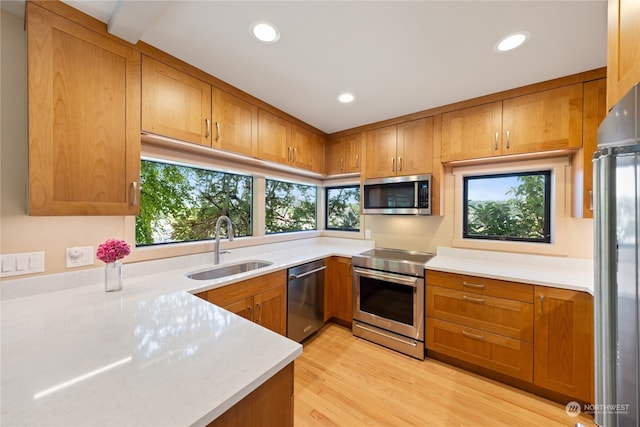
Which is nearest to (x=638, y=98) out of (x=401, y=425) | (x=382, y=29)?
(x=382, y=29)

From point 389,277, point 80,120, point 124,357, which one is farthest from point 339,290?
point 80,120

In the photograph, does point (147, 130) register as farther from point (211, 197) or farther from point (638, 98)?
point (638, 98)

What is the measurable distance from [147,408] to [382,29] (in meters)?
1.92

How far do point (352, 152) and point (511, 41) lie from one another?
1.77 m

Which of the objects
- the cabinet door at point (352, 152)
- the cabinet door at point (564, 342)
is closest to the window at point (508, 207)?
the cabinet door at point (564, 342)

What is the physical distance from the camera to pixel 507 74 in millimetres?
1842

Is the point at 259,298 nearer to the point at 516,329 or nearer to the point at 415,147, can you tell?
the point at 516,329

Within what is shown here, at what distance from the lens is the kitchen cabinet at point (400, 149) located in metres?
2.52

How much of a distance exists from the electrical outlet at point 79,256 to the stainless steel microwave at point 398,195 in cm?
244

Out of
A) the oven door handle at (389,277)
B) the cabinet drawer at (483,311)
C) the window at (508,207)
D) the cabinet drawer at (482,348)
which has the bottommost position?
the cabinet drawer at (482,348)

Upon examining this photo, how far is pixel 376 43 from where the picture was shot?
4.94 feet

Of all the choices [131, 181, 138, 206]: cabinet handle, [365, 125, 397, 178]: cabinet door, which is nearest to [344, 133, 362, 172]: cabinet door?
[365, 125, 397, 178]: cabinet door

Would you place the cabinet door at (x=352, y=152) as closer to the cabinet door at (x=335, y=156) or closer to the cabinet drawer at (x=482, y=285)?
the cabinet door at (x=335, y=156)

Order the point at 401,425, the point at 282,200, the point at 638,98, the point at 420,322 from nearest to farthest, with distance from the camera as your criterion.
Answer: the point at 638,98
the point at 401,425
the point at 420,322
the point at 282,200
